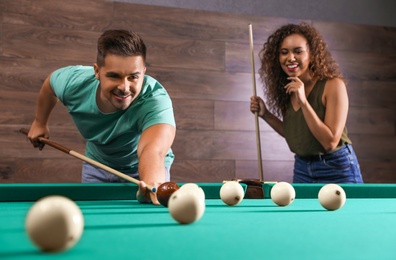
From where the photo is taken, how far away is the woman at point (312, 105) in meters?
2.89

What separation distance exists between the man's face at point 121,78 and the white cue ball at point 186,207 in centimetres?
112

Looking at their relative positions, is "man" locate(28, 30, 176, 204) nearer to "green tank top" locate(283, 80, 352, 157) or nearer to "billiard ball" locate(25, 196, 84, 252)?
"green tank top" locate(283, 80, 352, 157)

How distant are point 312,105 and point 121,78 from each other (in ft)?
4.15

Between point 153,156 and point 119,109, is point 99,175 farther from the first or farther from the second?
point 153,156

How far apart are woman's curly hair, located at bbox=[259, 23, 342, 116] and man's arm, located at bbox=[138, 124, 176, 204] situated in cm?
116

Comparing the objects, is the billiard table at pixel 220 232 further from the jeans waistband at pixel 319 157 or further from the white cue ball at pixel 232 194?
the jeans waistband at pixel 319 157

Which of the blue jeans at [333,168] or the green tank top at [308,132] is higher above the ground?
the green tank top at [308,132]

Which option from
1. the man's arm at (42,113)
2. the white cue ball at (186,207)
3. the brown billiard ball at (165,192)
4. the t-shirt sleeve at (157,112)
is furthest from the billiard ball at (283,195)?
the man's arm at (42,113)

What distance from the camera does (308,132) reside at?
3.00 meters

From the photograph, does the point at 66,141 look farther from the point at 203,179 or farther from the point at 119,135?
the point at 119,135

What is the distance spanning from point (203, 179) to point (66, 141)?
1135 millimetres

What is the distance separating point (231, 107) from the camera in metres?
4.36

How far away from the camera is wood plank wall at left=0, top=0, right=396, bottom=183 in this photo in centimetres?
390

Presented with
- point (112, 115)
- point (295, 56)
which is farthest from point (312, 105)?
point (112, 115)
